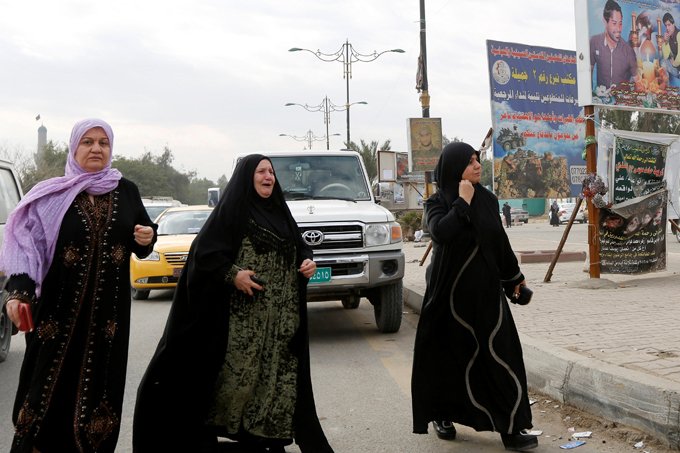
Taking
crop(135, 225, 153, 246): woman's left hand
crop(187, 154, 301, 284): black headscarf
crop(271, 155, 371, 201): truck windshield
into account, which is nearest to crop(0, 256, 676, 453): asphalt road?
crop(187, 154, 301, 284): black headscarf

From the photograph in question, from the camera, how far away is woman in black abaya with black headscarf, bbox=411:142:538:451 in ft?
13.2

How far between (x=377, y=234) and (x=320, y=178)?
4.16ft

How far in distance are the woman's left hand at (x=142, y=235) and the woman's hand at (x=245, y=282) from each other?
1.59ft

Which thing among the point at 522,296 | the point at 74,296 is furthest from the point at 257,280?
the point at 522,296

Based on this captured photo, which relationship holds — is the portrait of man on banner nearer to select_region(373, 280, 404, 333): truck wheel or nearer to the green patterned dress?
select_region(373, 280, 404, 333): truck wheel

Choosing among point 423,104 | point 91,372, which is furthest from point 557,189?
point 91,372

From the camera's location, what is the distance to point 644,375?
14.2 ft

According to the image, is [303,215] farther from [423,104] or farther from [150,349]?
[423,104]

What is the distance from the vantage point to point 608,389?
4.39 metres

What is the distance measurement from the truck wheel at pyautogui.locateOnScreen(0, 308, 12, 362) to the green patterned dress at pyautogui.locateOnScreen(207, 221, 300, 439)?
143 inches

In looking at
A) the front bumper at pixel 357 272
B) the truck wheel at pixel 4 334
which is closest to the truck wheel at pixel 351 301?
the front bumper at pixel 357 272

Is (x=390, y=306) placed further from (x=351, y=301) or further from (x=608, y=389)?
(x=608, y=389)

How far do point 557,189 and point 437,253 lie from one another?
1557cm

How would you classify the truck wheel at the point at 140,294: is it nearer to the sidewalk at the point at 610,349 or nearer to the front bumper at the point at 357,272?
the sidewalk at the point at 610,349
